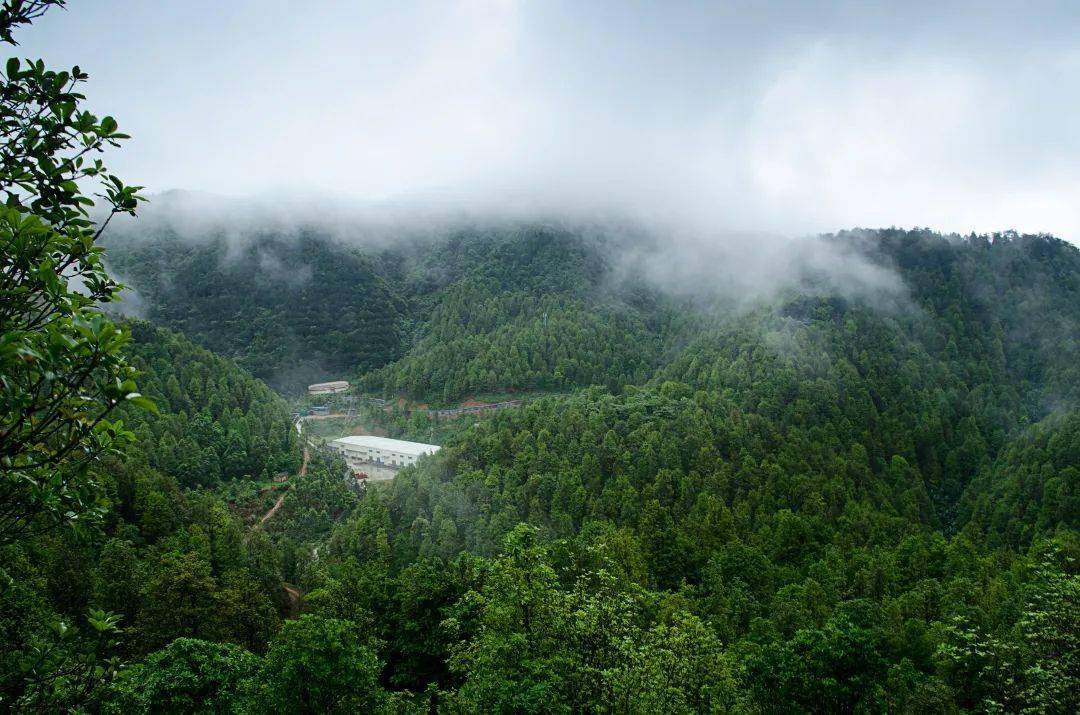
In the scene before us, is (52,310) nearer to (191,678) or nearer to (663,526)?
(191,678)

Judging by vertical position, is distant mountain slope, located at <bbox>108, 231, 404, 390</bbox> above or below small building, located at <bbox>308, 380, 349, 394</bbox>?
above

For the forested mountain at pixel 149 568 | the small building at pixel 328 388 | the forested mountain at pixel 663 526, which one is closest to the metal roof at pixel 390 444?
the forested mountain at pixel 663 526

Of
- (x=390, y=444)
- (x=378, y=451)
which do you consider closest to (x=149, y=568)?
(x=378, y=451)

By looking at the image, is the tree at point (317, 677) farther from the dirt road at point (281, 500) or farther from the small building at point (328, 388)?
the small building at point (328, 388)

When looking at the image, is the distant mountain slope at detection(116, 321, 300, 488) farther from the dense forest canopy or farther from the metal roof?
the metal roof

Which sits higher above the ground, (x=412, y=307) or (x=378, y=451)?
(x=412, y=307)

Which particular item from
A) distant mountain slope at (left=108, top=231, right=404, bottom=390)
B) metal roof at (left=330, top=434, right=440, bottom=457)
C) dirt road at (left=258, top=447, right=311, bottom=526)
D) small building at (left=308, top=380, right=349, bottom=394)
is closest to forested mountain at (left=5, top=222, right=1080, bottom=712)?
dirt road at (left=258, top=447, right=311, bottom=526)
